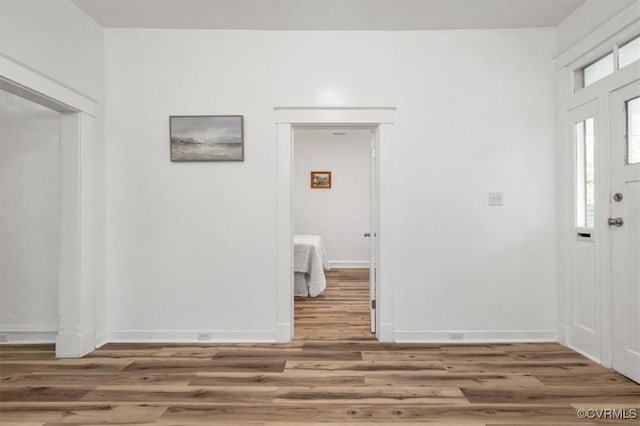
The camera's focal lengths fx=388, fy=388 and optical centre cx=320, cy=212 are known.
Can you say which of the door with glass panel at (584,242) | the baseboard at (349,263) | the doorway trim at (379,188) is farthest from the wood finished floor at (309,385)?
the baseboard at (349,263)

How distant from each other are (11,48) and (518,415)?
148 inches

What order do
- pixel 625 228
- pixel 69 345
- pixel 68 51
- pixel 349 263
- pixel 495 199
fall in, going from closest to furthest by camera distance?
1. pixel 625 228
2. pixel 68 51
3. pixel 69 345
4. pixel 495 199
5. pixel 349 263

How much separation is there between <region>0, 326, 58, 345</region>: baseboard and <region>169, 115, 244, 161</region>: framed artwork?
6.28ft

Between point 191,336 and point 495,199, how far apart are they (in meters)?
2.97

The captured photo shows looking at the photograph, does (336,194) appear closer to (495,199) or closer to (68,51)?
(495,199)

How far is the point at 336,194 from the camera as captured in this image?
814cm

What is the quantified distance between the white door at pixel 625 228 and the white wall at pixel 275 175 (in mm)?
709

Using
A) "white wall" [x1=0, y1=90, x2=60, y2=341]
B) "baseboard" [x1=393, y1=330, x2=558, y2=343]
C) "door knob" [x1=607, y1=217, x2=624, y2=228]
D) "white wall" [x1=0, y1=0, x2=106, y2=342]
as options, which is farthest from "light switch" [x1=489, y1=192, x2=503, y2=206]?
"white wall" [x1=0, y1=90, x2=60, y2=341]

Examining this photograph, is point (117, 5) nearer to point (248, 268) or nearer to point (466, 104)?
point (248, 268)

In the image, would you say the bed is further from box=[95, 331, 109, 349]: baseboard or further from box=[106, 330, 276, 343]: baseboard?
box=[95, 331, 109, 349]: baseboard

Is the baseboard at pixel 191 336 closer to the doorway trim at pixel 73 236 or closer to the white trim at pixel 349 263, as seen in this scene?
the doorway trim at pixel 73 236

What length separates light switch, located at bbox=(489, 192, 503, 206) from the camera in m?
3.45

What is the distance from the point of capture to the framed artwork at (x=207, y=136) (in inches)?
136

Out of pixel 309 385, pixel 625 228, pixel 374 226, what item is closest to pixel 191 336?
pixel 309 385
